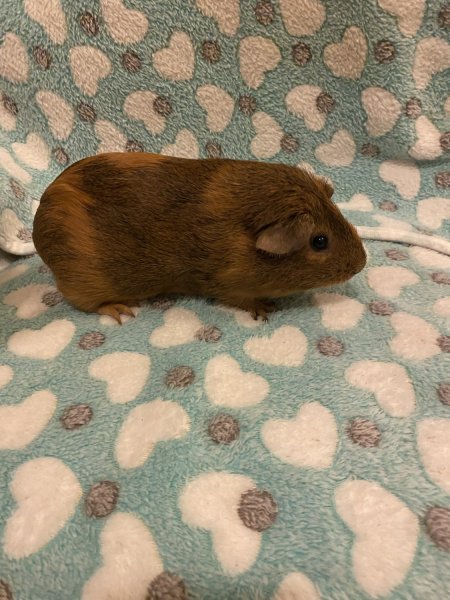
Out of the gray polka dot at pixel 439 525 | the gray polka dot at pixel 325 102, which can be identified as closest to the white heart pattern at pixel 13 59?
the gray polka dot at pixel 325 102

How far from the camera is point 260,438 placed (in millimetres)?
1040

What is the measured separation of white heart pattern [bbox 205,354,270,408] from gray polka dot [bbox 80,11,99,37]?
1.17 metres

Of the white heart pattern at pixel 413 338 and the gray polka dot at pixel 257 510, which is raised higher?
the white heart pattern at pixel 413 338

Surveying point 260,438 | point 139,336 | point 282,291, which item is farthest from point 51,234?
point 260,438

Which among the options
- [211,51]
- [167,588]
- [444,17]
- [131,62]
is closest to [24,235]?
[131,62]

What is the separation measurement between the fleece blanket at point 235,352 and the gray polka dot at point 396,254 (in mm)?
10

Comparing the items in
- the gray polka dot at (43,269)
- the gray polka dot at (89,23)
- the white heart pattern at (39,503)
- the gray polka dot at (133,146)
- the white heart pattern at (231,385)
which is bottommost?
the white heart pattern at (39,503)

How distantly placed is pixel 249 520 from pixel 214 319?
22.8 inches

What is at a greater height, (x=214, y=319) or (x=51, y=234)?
(x=51, y=234)

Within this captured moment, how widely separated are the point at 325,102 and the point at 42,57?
3.22 feet

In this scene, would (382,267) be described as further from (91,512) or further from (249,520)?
(91,512)

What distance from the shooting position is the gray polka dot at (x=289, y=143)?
183 centimetres

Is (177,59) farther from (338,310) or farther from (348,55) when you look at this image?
(338,310)

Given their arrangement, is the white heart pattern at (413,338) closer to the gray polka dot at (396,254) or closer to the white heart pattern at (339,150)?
the gray polka dot at (396,254)
